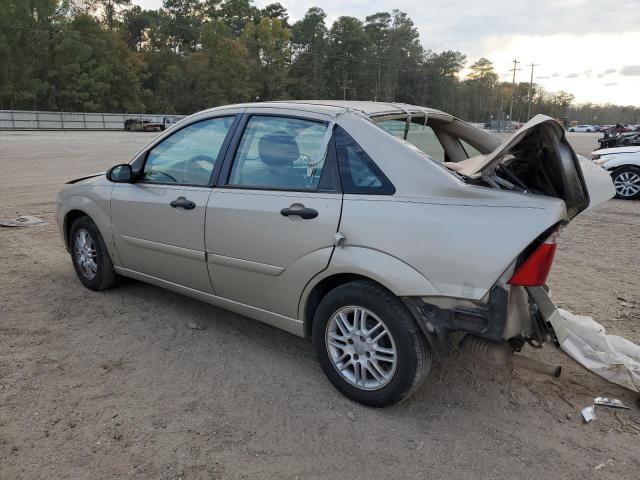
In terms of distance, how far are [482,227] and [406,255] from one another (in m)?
0.42

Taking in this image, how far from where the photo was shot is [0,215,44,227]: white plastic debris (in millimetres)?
7406

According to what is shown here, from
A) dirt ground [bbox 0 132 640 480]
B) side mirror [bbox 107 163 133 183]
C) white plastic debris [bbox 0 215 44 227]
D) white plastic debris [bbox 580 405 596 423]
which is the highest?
side mirror [bbox 107 163 133 183]


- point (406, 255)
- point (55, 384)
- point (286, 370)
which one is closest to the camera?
point (406, 255)

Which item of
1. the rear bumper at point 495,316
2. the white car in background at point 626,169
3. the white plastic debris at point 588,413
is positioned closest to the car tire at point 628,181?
the white car in background at point 626,169

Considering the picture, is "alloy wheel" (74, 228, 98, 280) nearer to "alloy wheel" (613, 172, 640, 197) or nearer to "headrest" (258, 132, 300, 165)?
"headrest" (258, 132, 300, 165)

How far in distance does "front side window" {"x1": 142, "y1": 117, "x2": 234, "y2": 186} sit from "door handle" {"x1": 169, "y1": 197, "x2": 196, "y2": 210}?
5.9 inches

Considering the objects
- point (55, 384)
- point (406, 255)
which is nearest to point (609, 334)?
point (406, 255)

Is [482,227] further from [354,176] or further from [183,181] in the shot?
[183,181]

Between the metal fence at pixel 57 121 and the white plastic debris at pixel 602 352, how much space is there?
49113 millimetres

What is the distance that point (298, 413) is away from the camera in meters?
3.04

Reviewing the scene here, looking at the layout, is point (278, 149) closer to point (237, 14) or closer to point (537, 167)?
point (537, 167)

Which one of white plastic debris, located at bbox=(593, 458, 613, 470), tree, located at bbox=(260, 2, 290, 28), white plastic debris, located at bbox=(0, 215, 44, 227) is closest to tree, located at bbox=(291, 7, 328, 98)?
tree, located at bbox=(260, 2, 290, 28)

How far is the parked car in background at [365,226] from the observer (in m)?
2.62

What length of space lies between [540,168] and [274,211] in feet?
5.49
